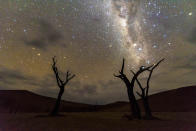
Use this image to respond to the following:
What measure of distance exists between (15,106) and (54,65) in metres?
23.4

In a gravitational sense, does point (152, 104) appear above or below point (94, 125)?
above

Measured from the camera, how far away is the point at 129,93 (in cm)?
1516

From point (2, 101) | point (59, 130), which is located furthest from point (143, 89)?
point (2, 101)

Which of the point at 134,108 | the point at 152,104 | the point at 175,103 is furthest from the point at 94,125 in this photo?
the point at 152,104

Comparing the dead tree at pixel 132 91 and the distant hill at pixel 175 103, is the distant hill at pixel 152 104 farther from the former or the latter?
the dead tree at pixel 132 91

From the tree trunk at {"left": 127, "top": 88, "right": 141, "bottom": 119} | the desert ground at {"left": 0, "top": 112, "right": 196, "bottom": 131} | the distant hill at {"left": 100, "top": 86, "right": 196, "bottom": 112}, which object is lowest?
the desert ground at {"left": 0, "top": 112, "right": 196, "bottom": 131}

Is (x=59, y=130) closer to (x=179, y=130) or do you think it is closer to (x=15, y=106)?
(x=179, y=130)

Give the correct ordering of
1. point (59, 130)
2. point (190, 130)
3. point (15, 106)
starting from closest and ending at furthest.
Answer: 1. point (190, 130)
2. point (59, 130)
3. point (15, 106)

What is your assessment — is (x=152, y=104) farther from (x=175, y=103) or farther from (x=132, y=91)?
(x=132, y=91)

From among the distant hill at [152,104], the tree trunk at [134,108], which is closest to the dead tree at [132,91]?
the tree trunk at [134,108]

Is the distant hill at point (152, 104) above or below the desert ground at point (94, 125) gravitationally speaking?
above

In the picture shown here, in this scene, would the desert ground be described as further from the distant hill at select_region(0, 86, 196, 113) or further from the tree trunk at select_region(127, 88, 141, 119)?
the distant hill at select_region(0, 86, 196, 113)

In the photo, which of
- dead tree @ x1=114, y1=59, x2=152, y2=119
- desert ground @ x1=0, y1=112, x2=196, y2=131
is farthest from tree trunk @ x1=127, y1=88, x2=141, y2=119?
desert ground @ x1=0, y1=112, x2=196, y2=131

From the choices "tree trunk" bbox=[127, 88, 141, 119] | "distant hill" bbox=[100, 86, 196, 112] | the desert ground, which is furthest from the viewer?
"distant hill" bbox=[100, 86, 196, 112]
